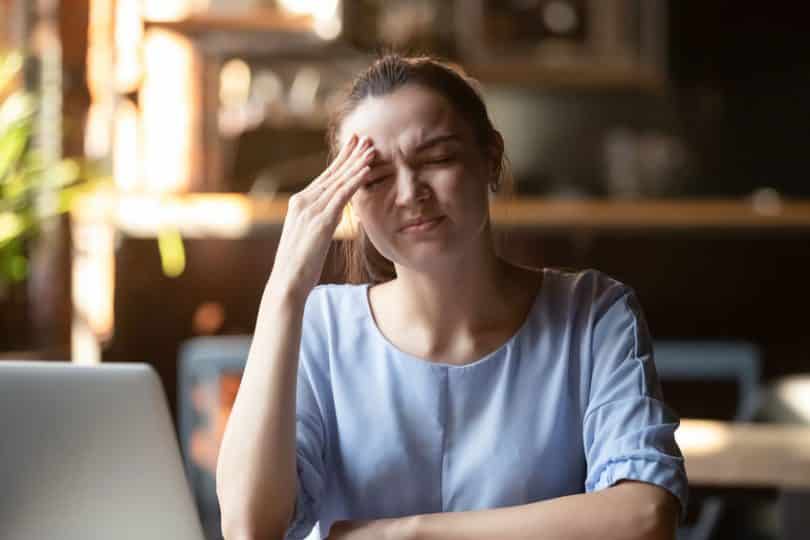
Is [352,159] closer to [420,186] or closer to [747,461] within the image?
[420,186]

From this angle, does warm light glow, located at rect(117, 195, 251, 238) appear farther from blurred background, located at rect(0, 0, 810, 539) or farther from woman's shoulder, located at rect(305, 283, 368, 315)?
woman's shoulder, located at rect(305, 283, 368, 315)

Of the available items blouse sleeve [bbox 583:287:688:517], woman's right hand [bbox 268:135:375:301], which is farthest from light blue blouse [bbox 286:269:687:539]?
woman's right hand [bbox 268:135:375:301]

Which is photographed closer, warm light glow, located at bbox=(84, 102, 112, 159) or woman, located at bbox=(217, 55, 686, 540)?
woman, located at bbox=(217, 55, 686, 540)

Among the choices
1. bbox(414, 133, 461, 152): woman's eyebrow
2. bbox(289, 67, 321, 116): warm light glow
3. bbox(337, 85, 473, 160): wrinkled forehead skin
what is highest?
bbox(289, 67, 321, 116): warm light glow

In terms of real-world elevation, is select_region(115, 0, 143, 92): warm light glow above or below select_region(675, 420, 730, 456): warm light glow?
above

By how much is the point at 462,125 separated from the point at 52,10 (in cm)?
291

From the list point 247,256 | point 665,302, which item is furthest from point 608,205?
point 247,256

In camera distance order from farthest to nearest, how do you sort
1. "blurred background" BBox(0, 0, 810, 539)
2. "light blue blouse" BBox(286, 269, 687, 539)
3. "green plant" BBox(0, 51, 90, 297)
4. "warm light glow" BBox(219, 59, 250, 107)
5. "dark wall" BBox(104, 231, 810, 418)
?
"warm light glow" BBox(219, 59, 250, 107), "dark wall" BBox(104, 231, 810, 418), "blurred background" BBox(0, 0, 810, 539), "green plant" BBox(0, 51, 90, 297), "light blue blouse" BBox(286, 269, 687, 539)

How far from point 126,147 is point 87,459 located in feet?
9.70

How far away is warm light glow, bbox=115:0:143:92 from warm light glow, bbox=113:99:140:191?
2.6 inches

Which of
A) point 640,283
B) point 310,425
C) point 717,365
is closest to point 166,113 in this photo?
point 640,283

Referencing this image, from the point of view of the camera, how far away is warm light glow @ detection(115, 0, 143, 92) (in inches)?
162

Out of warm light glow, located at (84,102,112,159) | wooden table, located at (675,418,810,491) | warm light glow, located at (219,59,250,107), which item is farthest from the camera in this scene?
warm light glow, located at (219,59,250,107)

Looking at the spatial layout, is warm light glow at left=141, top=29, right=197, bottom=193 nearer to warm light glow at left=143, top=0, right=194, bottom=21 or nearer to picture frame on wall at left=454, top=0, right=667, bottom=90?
warm light glow at left=143, top=0, right=194, bottom=21
